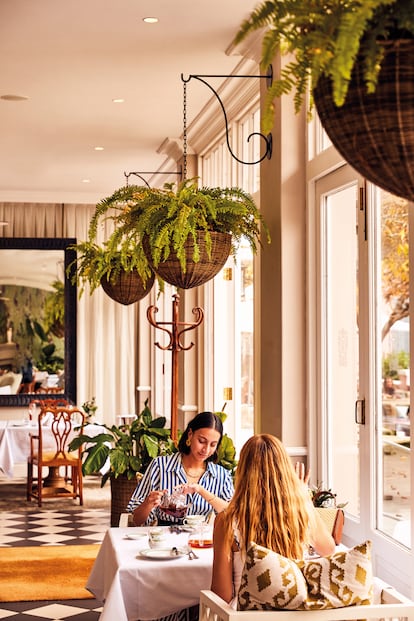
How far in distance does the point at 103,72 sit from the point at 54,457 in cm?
448

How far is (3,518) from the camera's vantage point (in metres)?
8.61

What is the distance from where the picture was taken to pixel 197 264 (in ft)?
15.1

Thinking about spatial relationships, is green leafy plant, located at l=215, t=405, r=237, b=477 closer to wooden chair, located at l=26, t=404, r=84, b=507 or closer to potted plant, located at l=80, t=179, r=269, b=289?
potted plant, located at l=80, t=179, r=269, b=289

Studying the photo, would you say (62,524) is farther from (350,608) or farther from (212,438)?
(350,608)

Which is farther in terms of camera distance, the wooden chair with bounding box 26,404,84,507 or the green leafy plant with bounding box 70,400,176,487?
the wooden chair with bounding box 26,404,84,507

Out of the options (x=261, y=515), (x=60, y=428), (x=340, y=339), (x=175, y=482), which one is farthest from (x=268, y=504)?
(x=60, y=428)

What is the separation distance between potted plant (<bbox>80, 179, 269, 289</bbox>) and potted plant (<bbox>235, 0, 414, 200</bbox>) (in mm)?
2809

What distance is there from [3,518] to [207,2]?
18.0ft

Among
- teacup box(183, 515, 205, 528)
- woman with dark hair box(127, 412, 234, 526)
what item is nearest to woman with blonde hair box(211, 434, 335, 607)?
teacup box(183, 515, 205, 528)

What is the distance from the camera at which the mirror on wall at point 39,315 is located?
38.9 feet

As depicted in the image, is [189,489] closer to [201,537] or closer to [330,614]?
[201,537]

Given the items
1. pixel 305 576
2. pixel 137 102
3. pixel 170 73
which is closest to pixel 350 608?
pixel 305 576

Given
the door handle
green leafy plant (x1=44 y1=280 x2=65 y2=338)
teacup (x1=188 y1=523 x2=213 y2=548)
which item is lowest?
teacup (x1=188 y1=523 x2=213 y2=548)

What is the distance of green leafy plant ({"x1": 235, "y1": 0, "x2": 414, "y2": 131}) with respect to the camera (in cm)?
152
